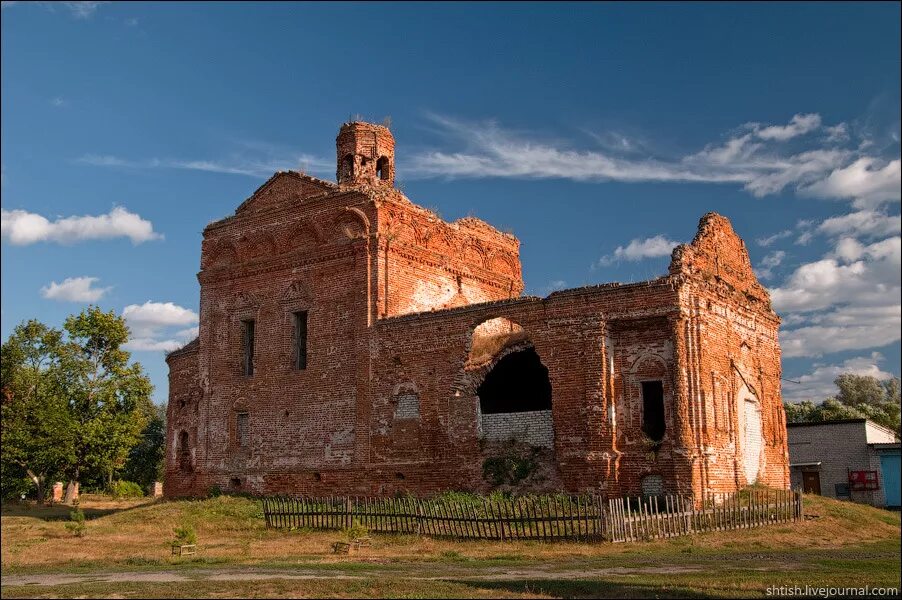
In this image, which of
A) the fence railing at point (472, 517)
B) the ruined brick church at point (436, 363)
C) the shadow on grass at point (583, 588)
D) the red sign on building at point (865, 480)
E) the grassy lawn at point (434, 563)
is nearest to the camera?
the shadow on grass at point (583, 588)

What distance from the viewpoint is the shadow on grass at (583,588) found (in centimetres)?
1007

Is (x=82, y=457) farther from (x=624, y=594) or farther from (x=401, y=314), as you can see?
(x=624, y=594)

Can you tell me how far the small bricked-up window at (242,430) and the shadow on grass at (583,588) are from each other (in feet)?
52.7

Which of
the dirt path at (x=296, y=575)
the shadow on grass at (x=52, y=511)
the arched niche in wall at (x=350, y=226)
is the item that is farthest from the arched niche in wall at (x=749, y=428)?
the shadow on grass at (x=52, y=511)

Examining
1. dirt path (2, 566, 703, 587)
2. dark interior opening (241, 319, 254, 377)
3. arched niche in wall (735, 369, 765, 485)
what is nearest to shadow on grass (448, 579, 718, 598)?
dirt path (2, 566, 703, 587)

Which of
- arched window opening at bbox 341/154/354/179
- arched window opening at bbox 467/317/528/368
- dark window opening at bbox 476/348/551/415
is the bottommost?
dark window opening at bbox 476/348/551/415

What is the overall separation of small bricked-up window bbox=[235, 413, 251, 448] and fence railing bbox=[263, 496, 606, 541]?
240 inches

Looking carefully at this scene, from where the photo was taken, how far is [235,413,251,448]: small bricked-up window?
26.4 metres

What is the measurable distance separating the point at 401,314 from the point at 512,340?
3864 millimetres

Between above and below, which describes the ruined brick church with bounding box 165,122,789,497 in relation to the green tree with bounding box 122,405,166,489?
above

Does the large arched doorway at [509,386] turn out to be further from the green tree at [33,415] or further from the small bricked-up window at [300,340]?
the green tree at [33,415]

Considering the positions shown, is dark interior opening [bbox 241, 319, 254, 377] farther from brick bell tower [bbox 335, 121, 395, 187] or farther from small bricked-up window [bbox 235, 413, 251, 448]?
brick bell tower [bbox 335, 121, 395, 187]

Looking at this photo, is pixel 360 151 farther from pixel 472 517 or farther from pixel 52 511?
pixel 52 511

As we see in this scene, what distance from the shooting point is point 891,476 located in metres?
31.3
